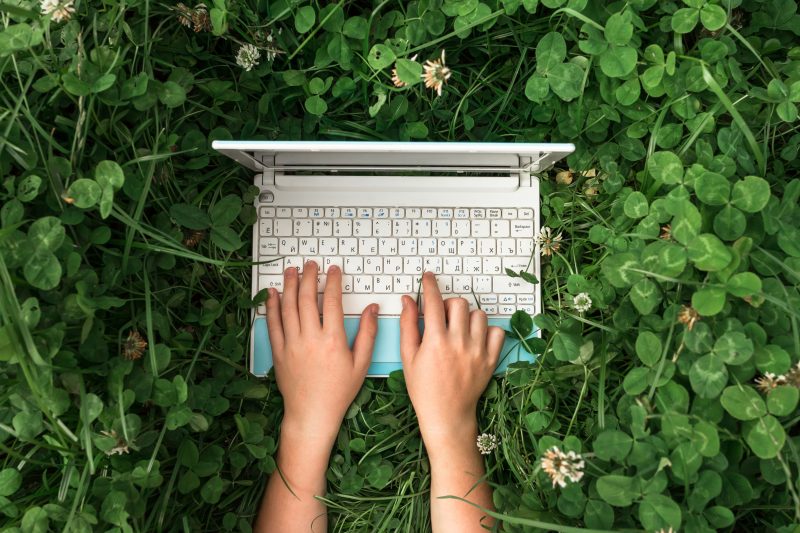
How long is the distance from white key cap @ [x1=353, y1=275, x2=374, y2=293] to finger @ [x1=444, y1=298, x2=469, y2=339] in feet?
0.53

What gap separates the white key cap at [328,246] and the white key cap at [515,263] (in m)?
0.33

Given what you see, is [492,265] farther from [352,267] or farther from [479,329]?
[352,267]

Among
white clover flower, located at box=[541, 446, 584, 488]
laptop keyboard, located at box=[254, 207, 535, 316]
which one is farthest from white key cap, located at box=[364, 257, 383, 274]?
white clover flower, located at box=[541, 446, 584, 488]

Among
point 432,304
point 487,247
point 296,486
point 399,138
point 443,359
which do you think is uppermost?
point 399,138

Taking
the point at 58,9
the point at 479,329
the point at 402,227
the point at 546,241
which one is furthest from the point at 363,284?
the point at 58,9

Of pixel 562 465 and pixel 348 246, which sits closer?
pixel 562 465

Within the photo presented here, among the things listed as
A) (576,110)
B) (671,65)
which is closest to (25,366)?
(576,110)

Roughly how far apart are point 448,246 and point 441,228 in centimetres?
4

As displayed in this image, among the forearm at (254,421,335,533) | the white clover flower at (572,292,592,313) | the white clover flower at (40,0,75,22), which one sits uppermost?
the white clover flower at (40,0,75,22)

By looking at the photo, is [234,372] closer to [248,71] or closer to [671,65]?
[248,71]

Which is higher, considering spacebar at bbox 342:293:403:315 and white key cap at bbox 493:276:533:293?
white key cap at bbox 493:276:533:293

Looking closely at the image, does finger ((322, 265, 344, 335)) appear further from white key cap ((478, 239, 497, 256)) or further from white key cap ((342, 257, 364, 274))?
white key cap ((478, 239, 497, 256))

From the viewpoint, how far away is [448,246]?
3.50ft

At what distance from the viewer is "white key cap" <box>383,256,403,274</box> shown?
1064 mm
